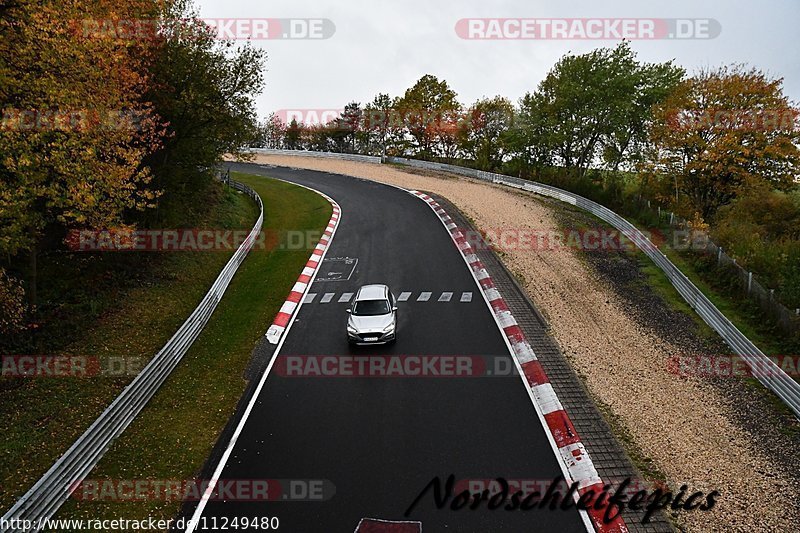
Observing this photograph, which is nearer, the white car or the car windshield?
the white car

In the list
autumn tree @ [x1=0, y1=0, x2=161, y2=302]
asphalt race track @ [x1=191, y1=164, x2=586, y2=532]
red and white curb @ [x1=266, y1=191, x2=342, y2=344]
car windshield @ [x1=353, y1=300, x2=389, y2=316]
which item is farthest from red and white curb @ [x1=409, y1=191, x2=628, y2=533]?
autumn tree @ [x1=0, y1=0, x2=161, y2=302]

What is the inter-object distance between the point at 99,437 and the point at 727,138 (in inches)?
1266

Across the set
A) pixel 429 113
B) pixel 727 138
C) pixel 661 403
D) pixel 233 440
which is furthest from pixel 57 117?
pixel 429 113

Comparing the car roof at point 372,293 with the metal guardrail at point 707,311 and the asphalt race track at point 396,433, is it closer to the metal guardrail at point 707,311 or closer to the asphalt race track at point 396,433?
the asphalt race track at point 396,433

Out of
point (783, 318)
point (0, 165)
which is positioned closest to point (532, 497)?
point (783, 318)

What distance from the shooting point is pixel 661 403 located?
1259 centimetres

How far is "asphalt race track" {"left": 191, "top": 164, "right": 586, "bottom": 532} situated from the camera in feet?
29.4

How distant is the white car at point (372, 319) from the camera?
47.2 feet

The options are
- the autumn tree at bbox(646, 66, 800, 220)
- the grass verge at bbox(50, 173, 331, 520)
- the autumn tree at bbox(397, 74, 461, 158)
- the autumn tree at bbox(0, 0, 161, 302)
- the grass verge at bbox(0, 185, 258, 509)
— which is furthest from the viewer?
the autumn tree at bbox(397, 74, 461, 158)

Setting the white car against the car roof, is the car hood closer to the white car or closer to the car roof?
the white car

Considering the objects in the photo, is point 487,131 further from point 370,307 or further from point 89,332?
point 89,332

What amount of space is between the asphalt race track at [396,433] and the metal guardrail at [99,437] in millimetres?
2941

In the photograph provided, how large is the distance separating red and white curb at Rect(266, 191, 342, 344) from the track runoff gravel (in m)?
9.09

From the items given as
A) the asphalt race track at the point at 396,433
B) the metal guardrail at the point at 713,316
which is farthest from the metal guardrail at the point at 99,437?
the metal guardrail at the point at 713,316
